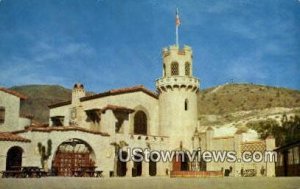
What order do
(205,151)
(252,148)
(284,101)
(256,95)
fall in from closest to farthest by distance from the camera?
1. (252,148)
2. (205,151)
3. (284,101)
4. (256,95)

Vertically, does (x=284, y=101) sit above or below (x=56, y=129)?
above

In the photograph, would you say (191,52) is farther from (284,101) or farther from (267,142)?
(284,101)

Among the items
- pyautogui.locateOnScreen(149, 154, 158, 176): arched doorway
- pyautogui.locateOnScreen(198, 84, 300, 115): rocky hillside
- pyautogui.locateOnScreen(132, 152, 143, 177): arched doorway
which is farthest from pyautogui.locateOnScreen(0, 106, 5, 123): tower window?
pyautogui.locateOnScreen(198, 84, 300, 115): rocky hillside

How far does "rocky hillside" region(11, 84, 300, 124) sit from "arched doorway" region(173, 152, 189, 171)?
3311 centimetres

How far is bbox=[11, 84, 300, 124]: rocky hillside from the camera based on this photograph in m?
83.1

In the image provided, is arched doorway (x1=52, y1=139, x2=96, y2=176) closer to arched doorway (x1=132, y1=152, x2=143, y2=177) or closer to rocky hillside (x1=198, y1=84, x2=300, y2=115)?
arched doorway (x1=132, y1=152, x2=143, y2=177)

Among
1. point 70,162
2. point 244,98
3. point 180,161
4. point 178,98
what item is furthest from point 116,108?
point 244,98

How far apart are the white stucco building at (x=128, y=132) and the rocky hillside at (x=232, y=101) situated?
33.1 metres

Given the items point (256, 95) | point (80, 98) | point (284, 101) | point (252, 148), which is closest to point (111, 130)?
point (80, 98)

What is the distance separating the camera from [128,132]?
40375 millimetres

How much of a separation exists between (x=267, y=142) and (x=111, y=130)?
514 inches

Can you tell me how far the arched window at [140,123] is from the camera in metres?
44.1

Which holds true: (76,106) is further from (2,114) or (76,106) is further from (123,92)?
(2,114)

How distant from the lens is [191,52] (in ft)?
153
